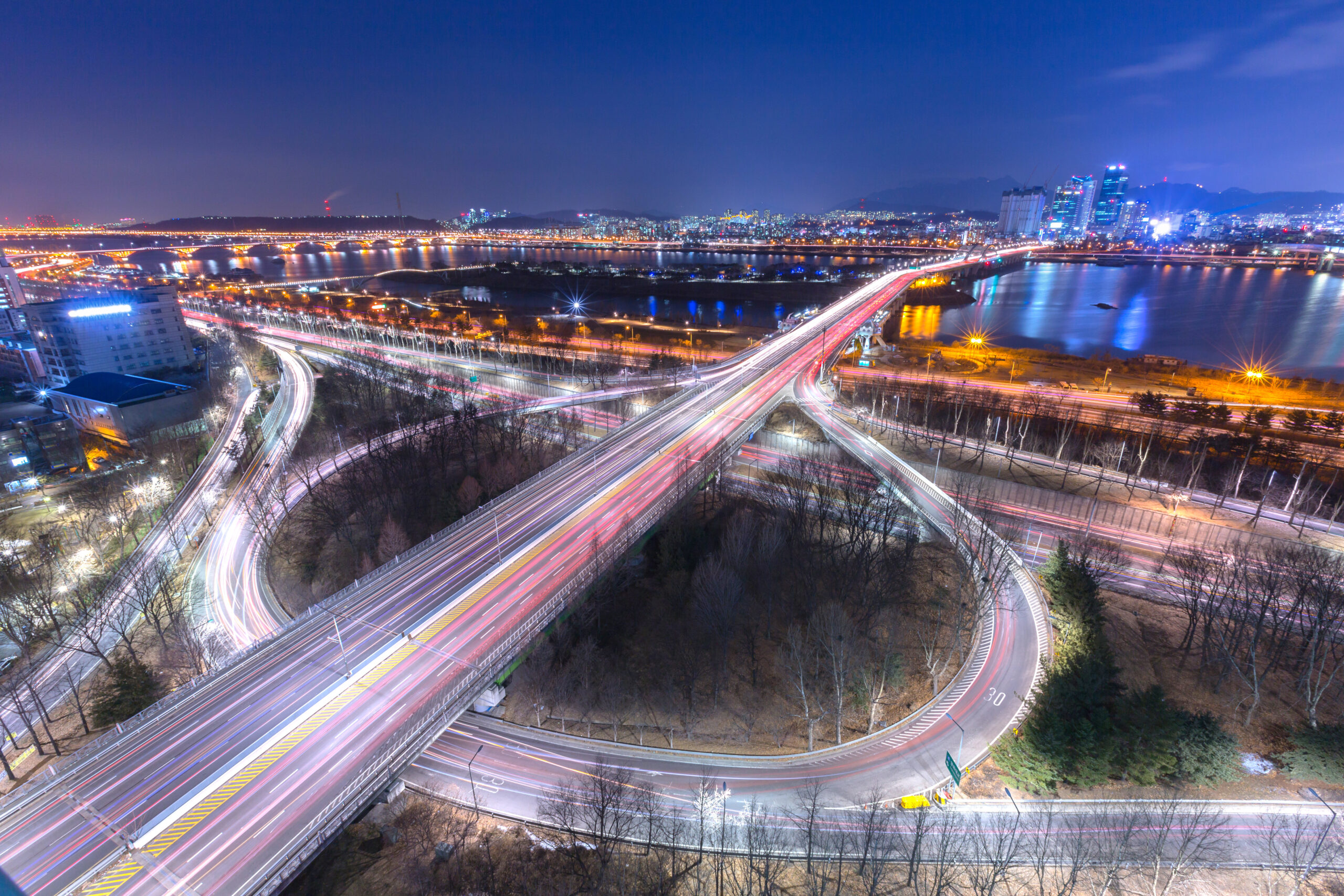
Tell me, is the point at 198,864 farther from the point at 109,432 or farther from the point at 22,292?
the point at 22,292

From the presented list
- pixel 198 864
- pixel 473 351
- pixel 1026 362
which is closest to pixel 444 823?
pixel 198 864

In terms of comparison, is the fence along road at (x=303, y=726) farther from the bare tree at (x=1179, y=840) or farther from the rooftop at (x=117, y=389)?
the rooftop at (x=117, y=389)

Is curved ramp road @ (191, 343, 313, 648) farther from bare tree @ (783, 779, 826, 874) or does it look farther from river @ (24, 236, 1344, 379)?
river @ (24, 236, 1344, 379)

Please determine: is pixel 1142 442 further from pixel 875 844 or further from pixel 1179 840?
pixel 875 844

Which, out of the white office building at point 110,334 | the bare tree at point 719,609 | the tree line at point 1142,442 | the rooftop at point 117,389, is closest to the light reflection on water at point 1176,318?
the tree line at point 1142,442

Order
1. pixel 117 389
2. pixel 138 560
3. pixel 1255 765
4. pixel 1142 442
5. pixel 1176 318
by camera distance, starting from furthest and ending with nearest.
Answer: pixel 1176 318, pixel 117 389, pixel 1142 442, pixel 138 560, pixel 1255 765

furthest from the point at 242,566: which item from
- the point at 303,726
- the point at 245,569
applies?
Answer: the point at 303,726
